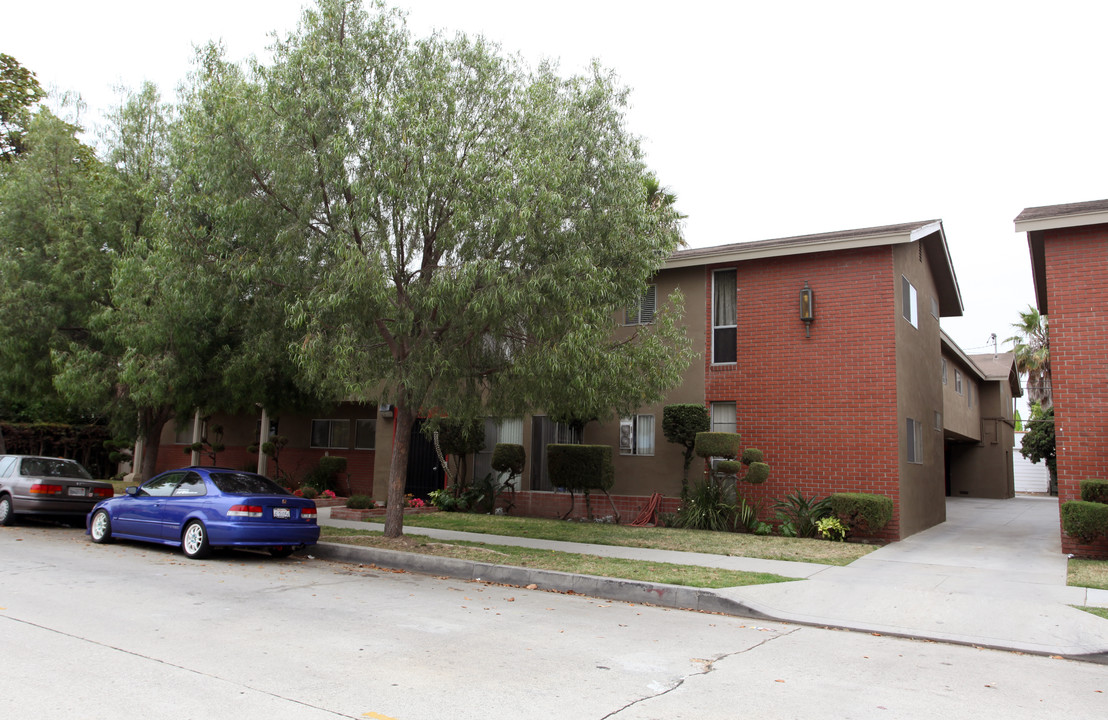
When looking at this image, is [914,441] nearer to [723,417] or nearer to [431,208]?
[723,417]

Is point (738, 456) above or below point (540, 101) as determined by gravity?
below

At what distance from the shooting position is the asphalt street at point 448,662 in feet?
16.3

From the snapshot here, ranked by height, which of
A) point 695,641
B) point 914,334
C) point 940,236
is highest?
point 940,236

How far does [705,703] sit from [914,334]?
14.2 m

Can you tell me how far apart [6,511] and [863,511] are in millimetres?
16223

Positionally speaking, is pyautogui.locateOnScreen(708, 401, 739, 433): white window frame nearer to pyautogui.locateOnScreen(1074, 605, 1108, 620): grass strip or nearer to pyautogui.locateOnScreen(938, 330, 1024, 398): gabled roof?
pyautogui.locateOnScreen(1074, 605, 1108, 620): grass strip

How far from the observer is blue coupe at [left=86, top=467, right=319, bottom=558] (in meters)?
11.0

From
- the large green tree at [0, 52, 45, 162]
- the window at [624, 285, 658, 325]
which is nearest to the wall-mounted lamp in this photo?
the window at [624, 285, 658, 325]

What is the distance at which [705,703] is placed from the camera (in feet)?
16.9

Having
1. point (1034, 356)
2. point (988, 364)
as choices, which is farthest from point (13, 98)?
point (1034, 356)

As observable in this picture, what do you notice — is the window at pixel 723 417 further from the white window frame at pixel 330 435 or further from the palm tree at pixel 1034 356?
the palm tree at pixel 1034 356

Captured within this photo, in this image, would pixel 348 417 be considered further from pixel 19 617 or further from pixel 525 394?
pixel 19 617

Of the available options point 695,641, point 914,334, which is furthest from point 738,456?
point 695,641

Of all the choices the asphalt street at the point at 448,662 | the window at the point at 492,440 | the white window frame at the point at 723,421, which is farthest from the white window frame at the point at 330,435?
the asphalt street at the point at 448,662
